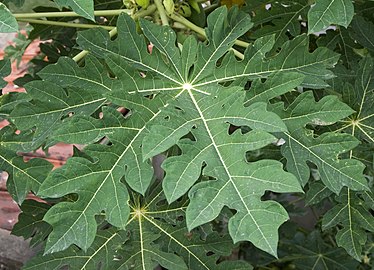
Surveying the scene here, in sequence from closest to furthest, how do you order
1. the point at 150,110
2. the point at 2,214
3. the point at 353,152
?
the point at 150,110, the point at 353,152, the point at 2,214

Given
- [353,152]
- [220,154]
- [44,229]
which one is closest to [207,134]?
[220,154]

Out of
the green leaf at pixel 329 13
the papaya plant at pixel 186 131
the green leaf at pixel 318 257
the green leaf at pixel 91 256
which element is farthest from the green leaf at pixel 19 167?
the green leaf at pixel 318 257

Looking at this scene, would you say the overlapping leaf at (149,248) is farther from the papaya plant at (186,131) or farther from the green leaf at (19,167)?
the green leaf at (19,167)

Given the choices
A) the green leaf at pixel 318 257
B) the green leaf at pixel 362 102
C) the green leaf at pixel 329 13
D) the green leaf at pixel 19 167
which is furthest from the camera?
the green leaf at pixel 318 257

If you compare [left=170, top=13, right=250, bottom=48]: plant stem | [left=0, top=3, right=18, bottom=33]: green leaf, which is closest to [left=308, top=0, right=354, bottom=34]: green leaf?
[left=170, top=13, right=250, bottom=48]: plant stem

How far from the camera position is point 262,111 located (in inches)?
34.4

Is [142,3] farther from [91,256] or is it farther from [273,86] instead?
[91,256]

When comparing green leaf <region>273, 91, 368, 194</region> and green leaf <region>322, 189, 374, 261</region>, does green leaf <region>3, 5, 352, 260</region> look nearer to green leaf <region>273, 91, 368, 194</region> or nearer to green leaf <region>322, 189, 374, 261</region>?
green leaf <region>273, 91, 368, 194</region>

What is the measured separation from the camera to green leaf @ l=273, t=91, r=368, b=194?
0.94 meters

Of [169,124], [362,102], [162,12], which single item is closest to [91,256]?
[169,124]

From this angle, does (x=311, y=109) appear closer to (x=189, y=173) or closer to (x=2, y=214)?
(x=189, y=173)

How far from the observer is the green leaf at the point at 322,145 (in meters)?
0.94

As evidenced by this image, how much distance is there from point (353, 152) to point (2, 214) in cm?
117

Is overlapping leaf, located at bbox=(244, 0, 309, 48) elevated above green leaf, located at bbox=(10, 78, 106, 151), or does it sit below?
below
